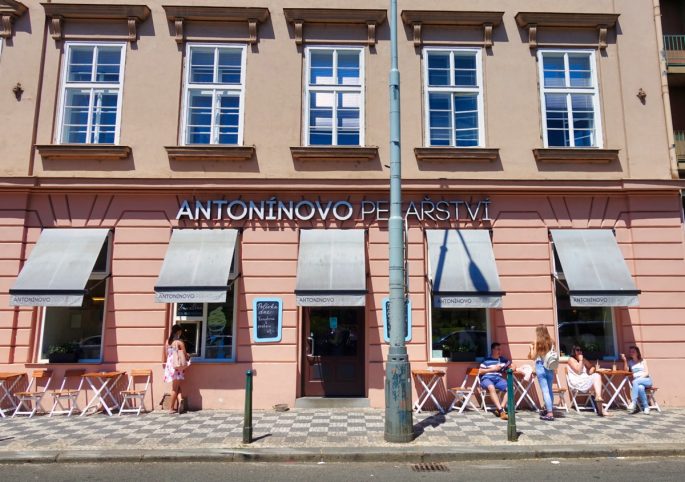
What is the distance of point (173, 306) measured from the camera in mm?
9930

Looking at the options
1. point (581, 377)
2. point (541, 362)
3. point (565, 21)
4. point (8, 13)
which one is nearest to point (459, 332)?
point (541, 362)

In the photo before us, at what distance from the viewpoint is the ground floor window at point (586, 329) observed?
32.9 ft

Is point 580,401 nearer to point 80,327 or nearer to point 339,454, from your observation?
point 339,454

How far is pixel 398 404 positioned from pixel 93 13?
10.2 meters

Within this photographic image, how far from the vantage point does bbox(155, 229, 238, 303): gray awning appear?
917 cm

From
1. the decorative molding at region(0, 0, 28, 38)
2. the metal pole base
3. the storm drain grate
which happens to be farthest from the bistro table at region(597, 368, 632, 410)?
the decorative molding at region(0, 0, 28, 38)

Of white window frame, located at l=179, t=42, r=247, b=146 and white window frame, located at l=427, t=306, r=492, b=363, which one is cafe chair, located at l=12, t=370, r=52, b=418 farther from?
white window frame, located at l=427, t=306, r=492, b=363

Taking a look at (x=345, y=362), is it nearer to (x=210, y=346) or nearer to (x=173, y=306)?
(x=210, y=346)

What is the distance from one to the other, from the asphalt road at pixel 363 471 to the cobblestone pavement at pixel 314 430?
533mm

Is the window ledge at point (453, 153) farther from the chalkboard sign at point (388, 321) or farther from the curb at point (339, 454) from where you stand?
the curb at point (339, 454)

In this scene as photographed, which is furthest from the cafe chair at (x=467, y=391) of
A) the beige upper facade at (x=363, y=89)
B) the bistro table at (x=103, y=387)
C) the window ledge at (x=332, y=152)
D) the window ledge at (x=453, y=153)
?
the bistro table at (x=103, y=387)

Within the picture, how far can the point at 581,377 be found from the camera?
923 centimetres

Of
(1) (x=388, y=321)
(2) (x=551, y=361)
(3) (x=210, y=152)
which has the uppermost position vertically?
(3) (x=210, y=152)

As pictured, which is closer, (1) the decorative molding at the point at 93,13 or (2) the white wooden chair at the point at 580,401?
(2) the white wooden chair at the point at 580,401
